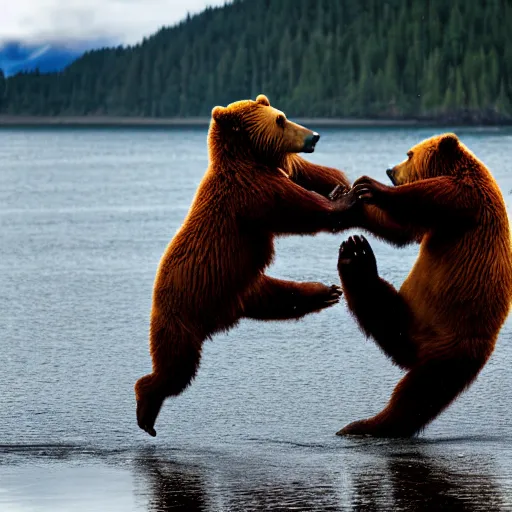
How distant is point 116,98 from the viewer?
377 ft

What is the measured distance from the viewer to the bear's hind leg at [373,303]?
5.27 metres

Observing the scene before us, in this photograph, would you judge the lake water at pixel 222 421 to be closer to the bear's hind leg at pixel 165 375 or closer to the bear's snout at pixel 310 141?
the bear's hind leg at pixel 165 375

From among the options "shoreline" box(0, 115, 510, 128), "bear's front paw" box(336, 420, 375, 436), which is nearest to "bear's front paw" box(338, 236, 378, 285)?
"bear's front paw" box(336, 420, 375, 436)

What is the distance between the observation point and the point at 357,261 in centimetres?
526

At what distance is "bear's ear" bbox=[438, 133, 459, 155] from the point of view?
5023 millimetres

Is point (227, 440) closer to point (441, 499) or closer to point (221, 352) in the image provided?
point (441, 499)

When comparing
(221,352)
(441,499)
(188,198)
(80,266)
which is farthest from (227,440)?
(188,198)

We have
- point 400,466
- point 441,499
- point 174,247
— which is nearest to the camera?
point 441,499

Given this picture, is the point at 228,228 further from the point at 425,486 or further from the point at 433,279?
the point at 425,486

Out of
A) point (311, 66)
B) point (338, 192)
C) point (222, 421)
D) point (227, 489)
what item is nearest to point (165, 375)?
point (222, 421)

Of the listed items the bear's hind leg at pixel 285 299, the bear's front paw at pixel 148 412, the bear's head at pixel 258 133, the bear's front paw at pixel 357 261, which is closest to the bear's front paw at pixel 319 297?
the bear's hind leg at pixel 285 299

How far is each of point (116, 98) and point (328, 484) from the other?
11212 cm

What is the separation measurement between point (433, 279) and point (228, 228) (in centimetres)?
90

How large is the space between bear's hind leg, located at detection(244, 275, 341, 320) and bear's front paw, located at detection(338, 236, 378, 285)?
161mm
